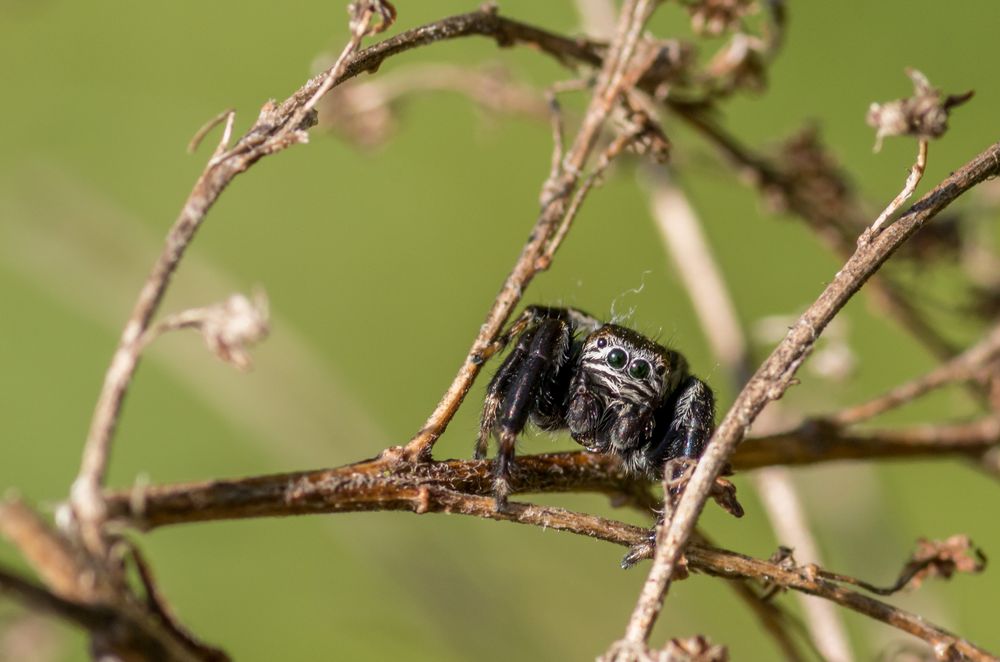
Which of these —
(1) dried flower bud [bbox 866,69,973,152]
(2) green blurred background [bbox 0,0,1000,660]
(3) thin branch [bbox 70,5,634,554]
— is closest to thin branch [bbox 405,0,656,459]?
(3) thin branch [bbox 70,5,634,554]

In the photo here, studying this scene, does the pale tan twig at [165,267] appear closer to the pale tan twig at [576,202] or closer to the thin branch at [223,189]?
the thin branch at [223,189]

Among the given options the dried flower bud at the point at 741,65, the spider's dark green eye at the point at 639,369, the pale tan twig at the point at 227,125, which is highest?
the dried flower bud at the point at 741,65

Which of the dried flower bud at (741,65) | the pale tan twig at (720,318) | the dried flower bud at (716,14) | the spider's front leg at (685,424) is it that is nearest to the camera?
the spider's front leg at (685,424)

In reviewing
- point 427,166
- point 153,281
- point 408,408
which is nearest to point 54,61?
point 427,166

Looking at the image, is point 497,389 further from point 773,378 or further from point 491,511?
point 773,378

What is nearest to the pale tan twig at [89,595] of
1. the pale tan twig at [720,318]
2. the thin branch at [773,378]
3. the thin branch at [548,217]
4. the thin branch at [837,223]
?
the thin branch at [548,217]

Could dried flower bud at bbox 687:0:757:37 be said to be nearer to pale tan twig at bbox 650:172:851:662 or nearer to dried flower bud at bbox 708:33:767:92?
dried flower bud at bbox 708:33:767:92

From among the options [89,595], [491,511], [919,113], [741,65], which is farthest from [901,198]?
[89,595]
